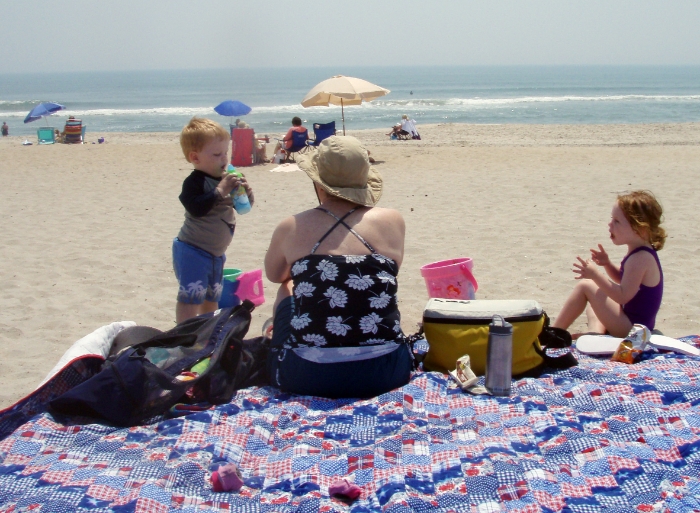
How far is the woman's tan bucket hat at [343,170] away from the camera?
312 cm

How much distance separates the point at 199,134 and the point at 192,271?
2.56 ft

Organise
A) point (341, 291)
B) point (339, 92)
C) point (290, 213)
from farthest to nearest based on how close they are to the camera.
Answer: point (339, 92) < point (290, 213) < point (341, 291)

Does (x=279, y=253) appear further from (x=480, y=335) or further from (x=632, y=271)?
(x=632, y=271)

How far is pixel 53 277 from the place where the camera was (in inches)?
220

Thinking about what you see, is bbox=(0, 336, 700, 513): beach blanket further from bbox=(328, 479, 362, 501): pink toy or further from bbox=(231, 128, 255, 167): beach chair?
bbox=(231, 128, 255, 167): beach chair

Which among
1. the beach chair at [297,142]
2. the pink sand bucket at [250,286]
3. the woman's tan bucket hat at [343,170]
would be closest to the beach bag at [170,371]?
the woman's tan bucket hat at [343,170]

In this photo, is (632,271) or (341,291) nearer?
(341,291)

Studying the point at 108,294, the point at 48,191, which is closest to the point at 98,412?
the point at 108,294

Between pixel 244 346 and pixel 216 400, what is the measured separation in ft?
1.45

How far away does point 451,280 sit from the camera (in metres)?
4.16

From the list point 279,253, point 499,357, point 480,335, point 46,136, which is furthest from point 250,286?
point 46,136

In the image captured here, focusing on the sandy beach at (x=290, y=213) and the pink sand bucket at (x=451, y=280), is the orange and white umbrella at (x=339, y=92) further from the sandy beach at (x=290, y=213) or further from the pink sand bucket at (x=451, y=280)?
the pink sand bucket at (x=451, y=280)

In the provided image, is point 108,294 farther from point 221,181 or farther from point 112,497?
point 112,497

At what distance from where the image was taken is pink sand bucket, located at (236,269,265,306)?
4621mm
